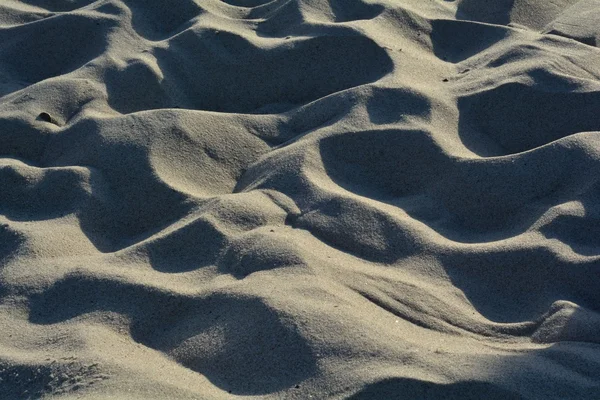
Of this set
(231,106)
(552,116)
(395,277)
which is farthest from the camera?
(231,106)

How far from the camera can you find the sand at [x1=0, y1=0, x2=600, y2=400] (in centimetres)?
152

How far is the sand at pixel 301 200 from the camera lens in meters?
1.52

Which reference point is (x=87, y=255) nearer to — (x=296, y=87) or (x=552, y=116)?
Result: (x=296, y=87)

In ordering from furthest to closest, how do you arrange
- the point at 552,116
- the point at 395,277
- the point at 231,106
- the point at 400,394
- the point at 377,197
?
the point at 231,106 < the point at 552,116 < the point at 377,197 < the point at 395,277 < the point at 400,394

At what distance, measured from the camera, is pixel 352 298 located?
5.43 ft

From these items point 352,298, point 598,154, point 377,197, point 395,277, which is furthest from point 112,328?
point 598,154

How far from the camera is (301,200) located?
1951 mm

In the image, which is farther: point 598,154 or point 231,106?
point 231,106

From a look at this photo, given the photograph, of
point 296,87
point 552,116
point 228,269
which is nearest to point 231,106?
point 296,87

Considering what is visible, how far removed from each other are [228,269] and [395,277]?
37cm

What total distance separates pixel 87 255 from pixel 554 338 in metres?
1.06

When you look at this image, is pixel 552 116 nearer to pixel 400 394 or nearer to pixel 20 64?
pixel 400 394

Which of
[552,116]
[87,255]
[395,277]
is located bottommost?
[87,255]

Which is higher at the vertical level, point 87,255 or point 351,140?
point 351,140
